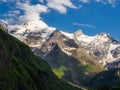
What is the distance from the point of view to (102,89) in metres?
183

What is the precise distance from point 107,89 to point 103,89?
199 cm

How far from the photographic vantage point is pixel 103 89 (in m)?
183

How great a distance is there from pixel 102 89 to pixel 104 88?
1.44 m

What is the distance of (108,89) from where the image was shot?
7141 inches

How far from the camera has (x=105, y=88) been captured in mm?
183625

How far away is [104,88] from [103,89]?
122 cm

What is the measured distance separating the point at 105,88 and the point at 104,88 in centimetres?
58

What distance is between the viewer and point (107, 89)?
598 ft

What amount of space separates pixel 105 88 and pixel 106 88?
1.71 feet

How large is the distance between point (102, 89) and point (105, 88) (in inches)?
65.0

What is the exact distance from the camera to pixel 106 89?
182125 mm

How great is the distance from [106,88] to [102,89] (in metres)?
2.04

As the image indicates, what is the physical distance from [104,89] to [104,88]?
1.07 metres
